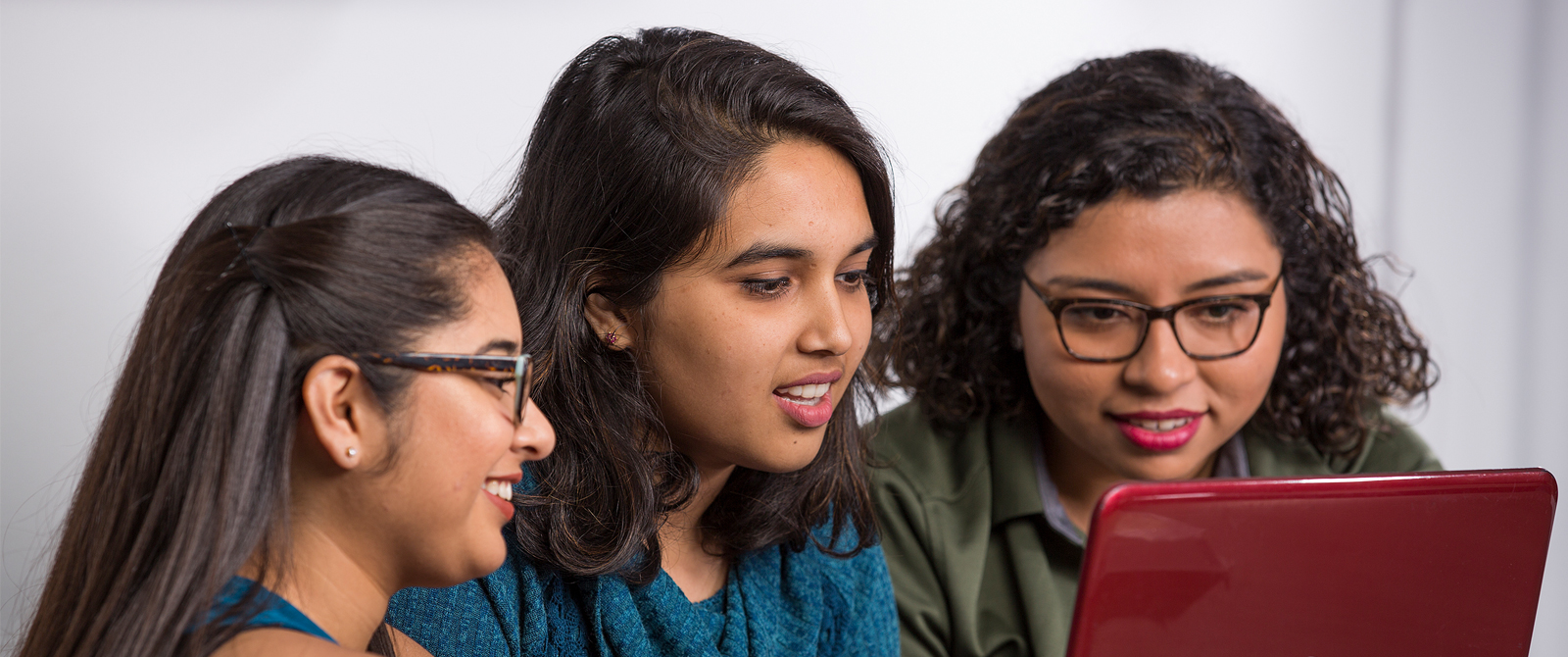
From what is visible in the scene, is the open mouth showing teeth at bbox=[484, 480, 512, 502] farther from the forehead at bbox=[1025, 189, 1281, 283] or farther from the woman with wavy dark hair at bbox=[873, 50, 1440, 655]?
the forehead at bbox=[1025, 189, 1281, 283]

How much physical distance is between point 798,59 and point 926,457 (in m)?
0.69

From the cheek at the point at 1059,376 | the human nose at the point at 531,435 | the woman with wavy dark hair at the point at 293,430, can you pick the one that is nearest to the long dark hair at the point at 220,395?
the woman with wavy dark hair at the point at 293,430

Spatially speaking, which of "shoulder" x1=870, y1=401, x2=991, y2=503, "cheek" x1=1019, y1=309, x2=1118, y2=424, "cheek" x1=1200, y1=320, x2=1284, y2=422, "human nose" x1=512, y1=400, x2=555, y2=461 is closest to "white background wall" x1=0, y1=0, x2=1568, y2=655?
"cheek" x1=1019, y1=309, x2=1118, y2=424

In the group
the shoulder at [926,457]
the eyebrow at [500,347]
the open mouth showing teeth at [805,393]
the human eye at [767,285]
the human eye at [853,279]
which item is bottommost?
the shoulder at [926,457]

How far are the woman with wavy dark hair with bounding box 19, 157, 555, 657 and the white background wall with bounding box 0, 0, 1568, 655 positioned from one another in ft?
1.60

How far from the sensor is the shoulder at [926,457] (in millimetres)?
1771

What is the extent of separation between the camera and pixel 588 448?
1277 mm

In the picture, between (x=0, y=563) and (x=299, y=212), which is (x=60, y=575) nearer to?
(x=299, y=212)

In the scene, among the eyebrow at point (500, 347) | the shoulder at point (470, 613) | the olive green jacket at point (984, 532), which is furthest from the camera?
the olive green jacket at point (984, 532)

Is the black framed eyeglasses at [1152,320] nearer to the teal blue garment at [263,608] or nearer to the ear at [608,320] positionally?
the ear at [608,320]

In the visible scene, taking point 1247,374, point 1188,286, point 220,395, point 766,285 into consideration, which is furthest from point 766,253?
point 1247,374

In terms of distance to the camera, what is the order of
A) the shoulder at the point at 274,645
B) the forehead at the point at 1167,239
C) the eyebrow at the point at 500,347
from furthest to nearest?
1. the forehead at the point at 1167,239
2. the eyebrow at the point at 500,347
3. the shoulder at the point at 274,645

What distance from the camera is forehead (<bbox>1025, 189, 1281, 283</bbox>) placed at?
155cm

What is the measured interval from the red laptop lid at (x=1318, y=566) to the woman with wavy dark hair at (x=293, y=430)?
1.60ft
